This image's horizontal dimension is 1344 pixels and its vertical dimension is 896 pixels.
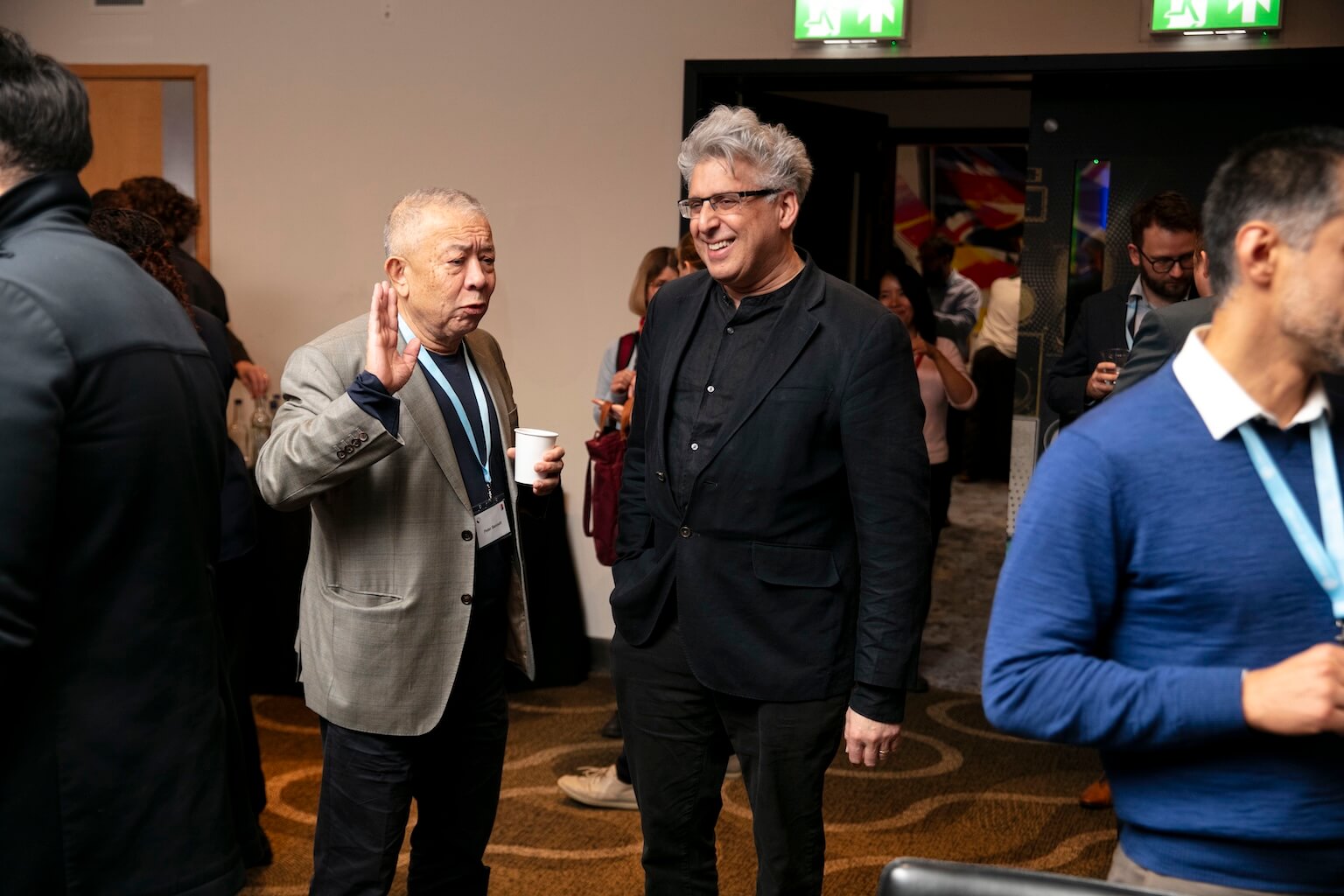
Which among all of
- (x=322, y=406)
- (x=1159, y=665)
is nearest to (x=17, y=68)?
(x=322, y=406)

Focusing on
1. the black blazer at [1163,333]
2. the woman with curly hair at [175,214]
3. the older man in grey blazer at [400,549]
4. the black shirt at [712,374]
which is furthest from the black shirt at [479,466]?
the woman with curly hair at [175,214]

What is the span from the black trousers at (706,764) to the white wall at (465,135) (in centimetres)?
270

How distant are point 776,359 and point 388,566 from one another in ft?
2.58

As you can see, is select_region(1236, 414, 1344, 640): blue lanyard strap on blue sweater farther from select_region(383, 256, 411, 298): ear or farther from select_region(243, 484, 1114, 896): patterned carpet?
select_region(243, 484, 1114, 896): patterned carpet

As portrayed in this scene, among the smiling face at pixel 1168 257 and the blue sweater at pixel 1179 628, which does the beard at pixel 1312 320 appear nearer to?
the blue sweater at pixel 1179 628

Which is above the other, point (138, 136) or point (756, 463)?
point (138, 136)

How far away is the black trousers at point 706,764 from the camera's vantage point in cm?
228

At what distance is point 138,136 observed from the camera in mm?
5398

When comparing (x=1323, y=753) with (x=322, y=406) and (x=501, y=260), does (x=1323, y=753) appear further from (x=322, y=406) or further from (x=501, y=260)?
(x=501, y=260)

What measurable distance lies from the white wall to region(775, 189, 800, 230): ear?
8.23 ft

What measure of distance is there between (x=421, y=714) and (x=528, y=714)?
7.51 feet

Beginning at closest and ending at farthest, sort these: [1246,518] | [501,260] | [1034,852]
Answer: [1246,518] < [1034,852] < [501,260]

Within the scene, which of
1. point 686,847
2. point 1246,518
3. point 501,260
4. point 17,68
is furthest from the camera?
point 501,260

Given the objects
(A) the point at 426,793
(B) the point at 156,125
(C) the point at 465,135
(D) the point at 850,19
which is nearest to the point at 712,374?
(A) the point at 426,793
